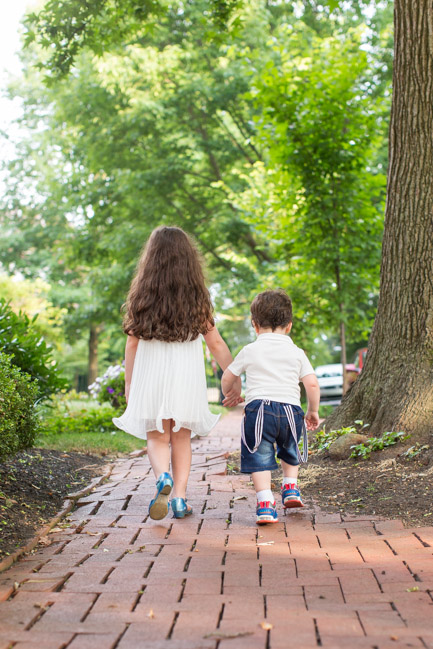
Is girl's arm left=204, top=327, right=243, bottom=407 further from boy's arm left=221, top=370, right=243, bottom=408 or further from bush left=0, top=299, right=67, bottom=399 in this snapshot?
bush left=0, top=299, right=67, bottom=399

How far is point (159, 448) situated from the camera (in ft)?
13.7

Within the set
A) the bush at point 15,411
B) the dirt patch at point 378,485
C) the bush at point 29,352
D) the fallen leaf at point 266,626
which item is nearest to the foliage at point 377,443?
the dirt patch at point 378,485

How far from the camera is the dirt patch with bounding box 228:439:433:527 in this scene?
3.96 metres

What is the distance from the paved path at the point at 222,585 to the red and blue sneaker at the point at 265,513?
2.3 inches

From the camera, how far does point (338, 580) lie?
2832 millimetres

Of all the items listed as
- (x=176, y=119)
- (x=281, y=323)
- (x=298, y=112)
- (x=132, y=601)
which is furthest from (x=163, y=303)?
(x=176, y=119)

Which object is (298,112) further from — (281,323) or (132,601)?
(132,601)

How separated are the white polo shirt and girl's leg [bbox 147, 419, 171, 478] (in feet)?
1.81

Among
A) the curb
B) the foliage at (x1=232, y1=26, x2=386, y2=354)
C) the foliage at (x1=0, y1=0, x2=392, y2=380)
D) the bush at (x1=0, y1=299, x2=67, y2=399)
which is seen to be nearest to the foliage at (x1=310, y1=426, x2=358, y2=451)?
the curb

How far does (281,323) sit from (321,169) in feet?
21.2

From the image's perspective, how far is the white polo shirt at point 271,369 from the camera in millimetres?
4086

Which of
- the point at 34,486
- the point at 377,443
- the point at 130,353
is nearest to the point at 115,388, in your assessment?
the point at 34,486

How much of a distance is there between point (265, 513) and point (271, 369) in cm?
84

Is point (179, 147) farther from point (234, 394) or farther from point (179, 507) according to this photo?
point (179, 507)
